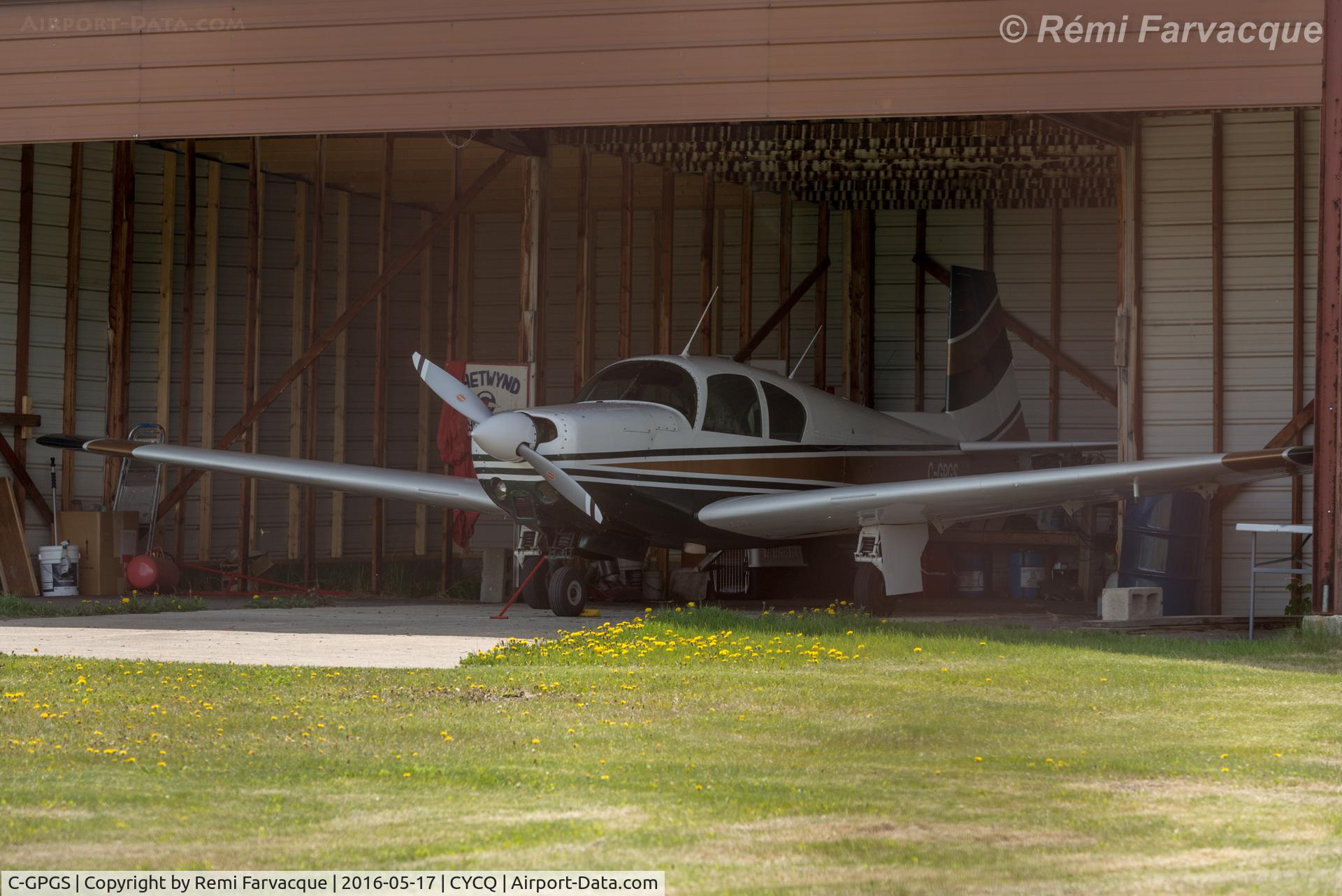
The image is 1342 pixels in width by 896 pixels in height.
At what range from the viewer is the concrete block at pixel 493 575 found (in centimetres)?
1461

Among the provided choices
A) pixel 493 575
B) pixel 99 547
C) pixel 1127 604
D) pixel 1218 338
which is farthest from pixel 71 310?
pixel 1218 338

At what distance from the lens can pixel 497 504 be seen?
1138cm

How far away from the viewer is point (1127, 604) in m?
11.5

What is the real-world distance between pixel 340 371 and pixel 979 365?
7571mm

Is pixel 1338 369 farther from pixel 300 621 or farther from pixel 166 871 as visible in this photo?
pixel 166 871

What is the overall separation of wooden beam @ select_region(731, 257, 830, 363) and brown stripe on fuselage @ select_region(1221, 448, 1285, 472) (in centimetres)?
719

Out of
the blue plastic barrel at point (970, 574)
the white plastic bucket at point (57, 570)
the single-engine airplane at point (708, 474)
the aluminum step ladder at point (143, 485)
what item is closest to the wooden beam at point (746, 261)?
the single-engine airplane at point (708, 474)

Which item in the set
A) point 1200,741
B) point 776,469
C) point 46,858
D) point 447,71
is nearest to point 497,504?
point 776,469

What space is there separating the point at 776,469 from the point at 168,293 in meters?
7.56

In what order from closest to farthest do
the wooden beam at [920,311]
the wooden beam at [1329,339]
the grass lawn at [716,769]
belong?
the grass lawn at [716,769], the wooden beam at [1329,339], the wooden beam at [920,311]

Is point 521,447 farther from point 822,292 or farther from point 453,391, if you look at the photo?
point 822,292

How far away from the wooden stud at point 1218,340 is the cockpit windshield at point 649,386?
454 centimetres

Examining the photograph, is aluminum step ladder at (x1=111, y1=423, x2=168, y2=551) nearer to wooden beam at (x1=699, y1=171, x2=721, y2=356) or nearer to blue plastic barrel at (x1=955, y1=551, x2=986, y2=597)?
wooden beam at (x1=699, y1=171, x2=721, y2=356)

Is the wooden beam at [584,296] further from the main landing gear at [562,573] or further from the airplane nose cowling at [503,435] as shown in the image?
the airplane nose cowling at [503,435]
